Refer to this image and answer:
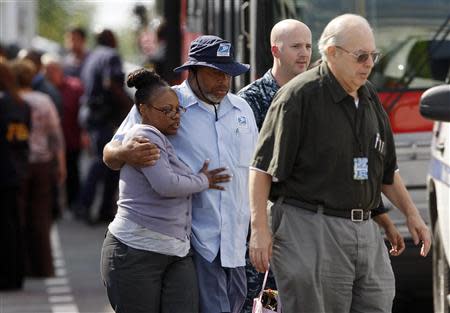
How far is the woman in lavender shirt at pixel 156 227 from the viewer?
22.8 ft

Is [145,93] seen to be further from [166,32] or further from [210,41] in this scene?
[166,32]

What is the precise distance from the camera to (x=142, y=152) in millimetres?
6918

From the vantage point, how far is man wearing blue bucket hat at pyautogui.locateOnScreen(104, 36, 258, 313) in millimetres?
7148

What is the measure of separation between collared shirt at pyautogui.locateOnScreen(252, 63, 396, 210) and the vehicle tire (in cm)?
249

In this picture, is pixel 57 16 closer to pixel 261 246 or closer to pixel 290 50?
pixel 290 50

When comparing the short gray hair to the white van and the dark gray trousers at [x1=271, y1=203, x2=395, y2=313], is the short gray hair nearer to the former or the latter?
the dark gray trousers at [x1=271, y1=203, x2=395, y2=313]

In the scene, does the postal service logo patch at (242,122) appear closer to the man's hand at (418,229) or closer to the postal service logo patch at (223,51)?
the postal service logo patch at (223,51)

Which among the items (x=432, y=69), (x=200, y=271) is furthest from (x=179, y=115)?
(x=432, y=69)

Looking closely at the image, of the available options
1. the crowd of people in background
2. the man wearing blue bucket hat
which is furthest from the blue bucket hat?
the crowd of people in background

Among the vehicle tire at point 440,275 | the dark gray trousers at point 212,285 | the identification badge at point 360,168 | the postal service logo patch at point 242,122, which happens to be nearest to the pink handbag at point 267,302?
the dark gray trousers at point 212,285

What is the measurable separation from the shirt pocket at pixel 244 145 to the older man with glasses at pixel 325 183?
72cm

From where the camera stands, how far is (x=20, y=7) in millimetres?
31062

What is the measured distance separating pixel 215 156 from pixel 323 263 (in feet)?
3.27

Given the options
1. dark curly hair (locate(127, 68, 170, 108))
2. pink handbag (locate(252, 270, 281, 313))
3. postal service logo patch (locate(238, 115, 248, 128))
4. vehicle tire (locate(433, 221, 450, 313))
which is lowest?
vehicle tire (locate(433, 221, 450, 313))
